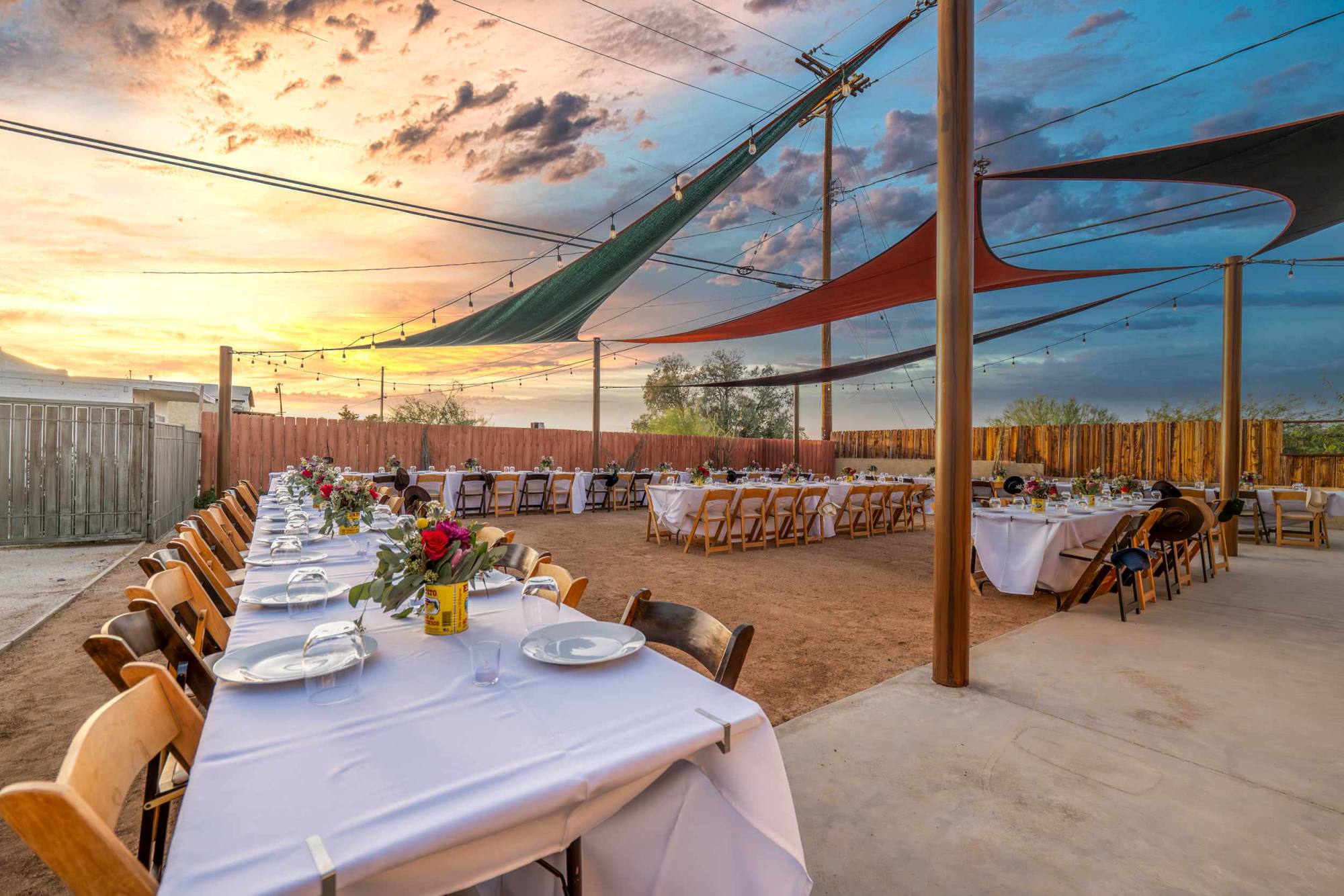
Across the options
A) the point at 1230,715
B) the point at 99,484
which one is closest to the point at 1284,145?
the point at 1230,715

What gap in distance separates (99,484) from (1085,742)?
33.7 feet

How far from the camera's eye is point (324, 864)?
769mm

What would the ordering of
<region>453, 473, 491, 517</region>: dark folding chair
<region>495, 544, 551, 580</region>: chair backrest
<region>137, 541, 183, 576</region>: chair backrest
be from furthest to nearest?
<region>453, 473, 491, 517</region>: dark folding chair < <region>495, 544, 551, 580</region>: chair backrest < <region>137, 541, 183, 576</region>: chair backrest

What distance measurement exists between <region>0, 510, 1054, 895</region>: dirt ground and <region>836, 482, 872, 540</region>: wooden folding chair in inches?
25.6

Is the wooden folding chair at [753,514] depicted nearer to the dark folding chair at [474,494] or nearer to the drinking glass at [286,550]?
the dark folding chair at [474,494]

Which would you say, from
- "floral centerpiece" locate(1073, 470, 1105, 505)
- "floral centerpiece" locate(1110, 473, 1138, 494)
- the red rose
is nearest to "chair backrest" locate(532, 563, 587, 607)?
the red rose

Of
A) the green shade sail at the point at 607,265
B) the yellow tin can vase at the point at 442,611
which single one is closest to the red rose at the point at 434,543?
the yellow tin can vase at the point at 442,611

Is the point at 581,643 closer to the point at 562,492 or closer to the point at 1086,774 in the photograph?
the point at 1086,774

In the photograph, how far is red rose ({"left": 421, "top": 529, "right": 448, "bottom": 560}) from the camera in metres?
1.67

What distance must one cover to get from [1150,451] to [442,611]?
15.1 m

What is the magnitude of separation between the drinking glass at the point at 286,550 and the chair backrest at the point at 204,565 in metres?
0.25

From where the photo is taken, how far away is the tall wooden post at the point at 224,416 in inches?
385

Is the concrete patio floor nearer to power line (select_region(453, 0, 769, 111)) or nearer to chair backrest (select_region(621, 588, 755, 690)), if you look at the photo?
chair backrest (select_region(621, 588, 755, 690))

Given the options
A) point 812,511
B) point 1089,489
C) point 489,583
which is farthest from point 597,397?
point 489,583
